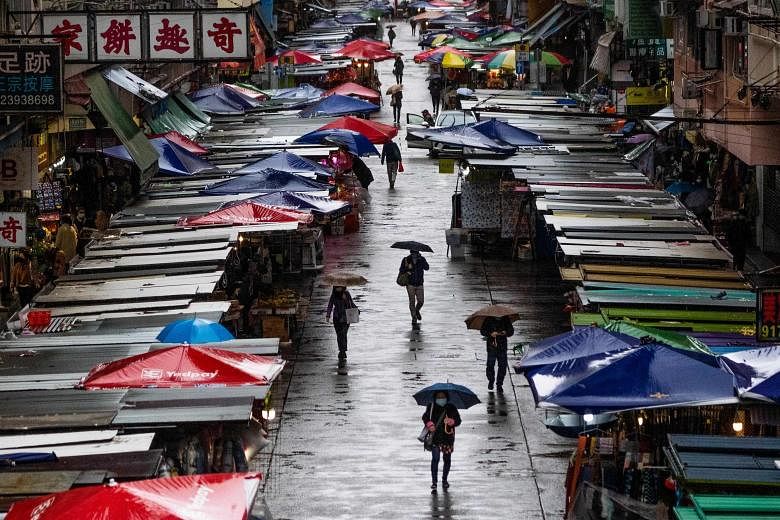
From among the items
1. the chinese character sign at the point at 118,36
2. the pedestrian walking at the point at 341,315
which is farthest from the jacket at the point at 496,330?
the chinese character sign at the point at 118,36

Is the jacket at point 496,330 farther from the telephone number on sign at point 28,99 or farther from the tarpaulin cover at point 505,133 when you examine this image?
the tarpaulin cover at point 505,133

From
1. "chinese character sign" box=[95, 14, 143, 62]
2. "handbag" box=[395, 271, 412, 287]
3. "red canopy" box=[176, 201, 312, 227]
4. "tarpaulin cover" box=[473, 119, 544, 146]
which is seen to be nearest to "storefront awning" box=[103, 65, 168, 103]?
"chinese character sign" box=[95, 14, 143, 62]

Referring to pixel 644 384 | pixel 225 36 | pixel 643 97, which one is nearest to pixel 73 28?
pixel 225 36

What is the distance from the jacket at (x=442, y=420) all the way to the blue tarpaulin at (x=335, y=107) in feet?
84.4

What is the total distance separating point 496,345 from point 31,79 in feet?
25.3

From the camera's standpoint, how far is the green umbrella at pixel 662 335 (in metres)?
17.8

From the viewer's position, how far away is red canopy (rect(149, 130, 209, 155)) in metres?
35.6

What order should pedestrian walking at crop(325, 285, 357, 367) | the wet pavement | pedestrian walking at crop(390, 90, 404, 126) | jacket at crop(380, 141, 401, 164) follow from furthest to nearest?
pedestrian walking at crop(390, 90, 404, 126), jacket at crop(380, 141, 401, 164), pedestrian walking at crop(325, 285, 357, 367), the wet pavement

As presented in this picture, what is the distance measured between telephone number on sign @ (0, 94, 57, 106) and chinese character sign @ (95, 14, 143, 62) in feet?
16.8

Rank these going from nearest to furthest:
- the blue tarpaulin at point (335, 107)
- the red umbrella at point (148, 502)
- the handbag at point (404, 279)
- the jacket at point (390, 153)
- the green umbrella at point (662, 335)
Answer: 1. the red umbrella at point (148, 502)
2. the green umbrella at point (662, 335)
3. the handbag at point (404, 279)
4. the jacket at point (390, 153)
5. the blue tarpaulin at point (335, 107)

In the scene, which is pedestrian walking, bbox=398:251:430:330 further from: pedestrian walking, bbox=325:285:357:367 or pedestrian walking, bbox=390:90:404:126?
pedestrian walking, bbox=390:90:404:126

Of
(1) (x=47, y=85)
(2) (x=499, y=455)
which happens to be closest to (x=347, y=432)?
(2) (x=499, y=455)

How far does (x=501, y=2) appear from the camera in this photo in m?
88.2

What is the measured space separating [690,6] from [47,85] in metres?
15.1
